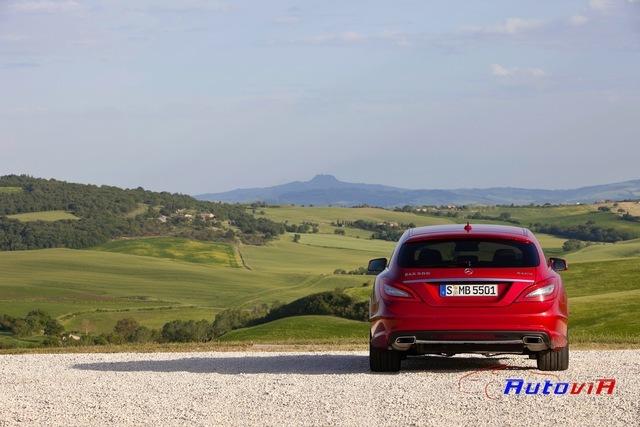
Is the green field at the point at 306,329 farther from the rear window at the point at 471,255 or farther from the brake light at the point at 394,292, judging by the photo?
the brake light at the point at 394,292

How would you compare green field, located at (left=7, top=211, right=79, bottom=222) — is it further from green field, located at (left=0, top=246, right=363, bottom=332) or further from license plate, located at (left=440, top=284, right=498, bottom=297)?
license plate, located at (left=440, top=284, right=498, bottom=297)

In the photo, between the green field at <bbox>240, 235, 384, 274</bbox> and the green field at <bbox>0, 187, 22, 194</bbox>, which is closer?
the green field at <bbox>240, 235, 384, 274</bbox>

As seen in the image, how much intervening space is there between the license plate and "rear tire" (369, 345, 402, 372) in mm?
1044

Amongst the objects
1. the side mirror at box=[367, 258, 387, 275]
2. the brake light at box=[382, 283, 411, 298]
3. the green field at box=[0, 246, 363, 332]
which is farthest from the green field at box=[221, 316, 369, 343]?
the brake light at box=[382, 283, 411, 298]

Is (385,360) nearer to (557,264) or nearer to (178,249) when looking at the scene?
(557,264)

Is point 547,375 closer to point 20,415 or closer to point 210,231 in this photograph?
point 20,415

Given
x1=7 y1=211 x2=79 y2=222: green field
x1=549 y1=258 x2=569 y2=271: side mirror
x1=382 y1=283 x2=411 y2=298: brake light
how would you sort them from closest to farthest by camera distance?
1. x1=382 y1=283 x2=411 y2=298: brake light
2. x1=549 y1=258 x2=569 y2=271: side mirror
3. x1=7 y1=211 x2=79 y2=222: green field

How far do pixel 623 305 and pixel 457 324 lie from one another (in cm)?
4416

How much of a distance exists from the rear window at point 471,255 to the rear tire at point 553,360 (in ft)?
3.38

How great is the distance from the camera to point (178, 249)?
158 metres

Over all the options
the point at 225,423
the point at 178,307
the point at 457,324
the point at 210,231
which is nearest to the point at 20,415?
the point at 225,423

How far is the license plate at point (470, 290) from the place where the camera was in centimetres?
1233

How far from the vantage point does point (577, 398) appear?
35.0ft

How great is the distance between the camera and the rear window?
1269cm
